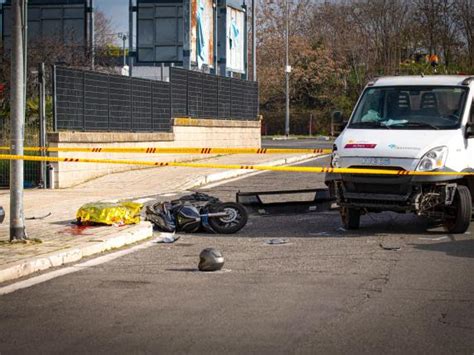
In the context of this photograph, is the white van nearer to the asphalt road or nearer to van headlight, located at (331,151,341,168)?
van headlight, located at (331,151,341,168)

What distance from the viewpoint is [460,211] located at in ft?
41.4

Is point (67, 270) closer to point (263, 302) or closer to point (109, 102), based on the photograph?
point (263, 302)

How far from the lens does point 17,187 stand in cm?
1095

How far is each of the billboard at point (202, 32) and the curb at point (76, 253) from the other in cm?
2015

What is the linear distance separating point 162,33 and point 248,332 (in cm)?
2849

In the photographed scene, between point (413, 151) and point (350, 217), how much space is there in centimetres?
163

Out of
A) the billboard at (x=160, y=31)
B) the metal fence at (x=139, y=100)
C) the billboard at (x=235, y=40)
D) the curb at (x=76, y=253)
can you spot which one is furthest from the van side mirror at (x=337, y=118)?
the billboard at (x=235, y=40)

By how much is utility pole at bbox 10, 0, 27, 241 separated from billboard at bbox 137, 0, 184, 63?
22.9m

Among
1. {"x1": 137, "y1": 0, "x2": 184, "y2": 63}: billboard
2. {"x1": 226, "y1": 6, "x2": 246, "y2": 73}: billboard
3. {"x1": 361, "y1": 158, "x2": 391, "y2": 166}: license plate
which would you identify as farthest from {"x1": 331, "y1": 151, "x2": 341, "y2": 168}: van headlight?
{"x1": 226, "y1": 6, "x2": 246, "y2": 73}: billboard

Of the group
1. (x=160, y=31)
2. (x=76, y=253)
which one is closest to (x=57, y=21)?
(x=160, y=31)

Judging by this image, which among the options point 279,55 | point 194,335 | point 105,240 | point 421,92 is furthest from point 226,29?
point 279,55

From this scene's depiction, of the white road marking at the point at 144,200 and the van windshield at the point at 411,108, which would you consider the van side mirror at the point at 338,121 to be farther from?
the white road marking at the point at 144,200

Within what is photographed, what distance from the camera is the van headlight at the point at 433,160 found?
40.3ft

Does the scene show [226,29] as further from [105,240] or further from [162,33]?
[105,240]
